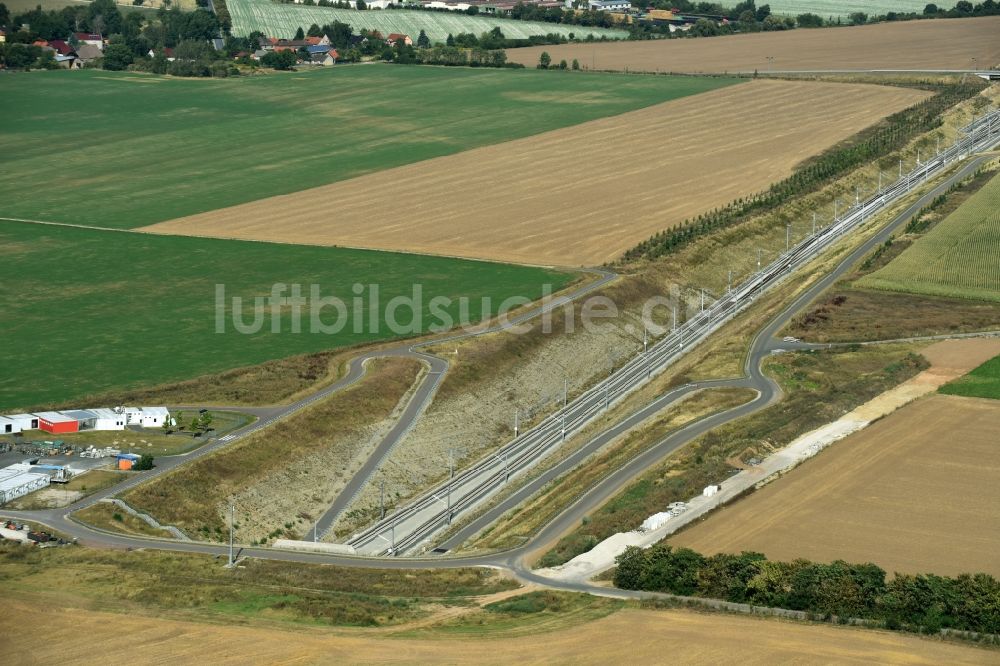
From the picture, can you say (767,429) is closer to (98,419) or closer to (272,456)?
(272,456)

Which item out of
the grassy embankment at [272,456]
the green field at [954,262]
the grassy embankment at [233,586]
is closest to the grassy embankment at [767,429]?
the grassy embankment at [233,586]

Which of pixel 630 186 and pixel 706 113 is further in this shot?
pixel 706 113

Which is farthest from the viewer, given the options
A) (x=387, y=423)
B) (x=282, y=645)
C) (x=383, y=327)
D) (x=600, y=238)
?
(x=600, y=238)

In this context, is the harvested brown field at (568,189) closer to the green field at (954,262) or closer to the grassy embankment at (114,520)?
the green field at (954,262)

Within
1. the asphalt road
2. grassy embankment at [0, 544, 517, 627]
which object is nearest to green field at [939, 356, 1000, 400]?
the asphalt road

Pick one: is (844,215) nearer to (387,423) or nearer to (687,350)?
(687,350)

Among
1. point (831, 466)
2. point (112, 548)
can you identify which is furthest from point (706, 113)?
point (112, 548)

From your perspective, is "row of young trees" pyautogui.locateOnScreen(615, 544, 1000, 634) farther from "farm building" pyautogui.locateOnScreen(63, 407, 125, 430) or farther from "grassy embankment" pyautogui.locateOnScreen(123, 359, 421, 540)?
"farm building" pyautogui.locateOnScreen(63, 407, 125, 430)
